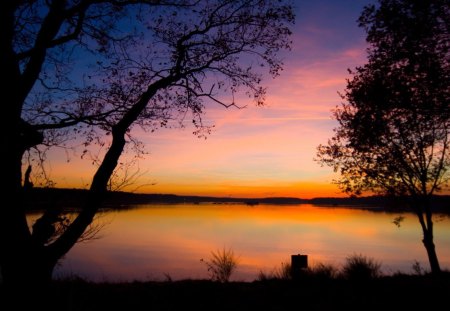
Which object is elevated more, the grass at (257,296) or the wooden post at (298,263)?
the wooden post at (298,263)

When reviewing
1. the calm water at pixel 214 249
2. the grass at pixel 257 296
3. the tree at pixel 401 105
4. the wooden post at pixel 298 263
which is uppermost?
the tree at pixel 401 105

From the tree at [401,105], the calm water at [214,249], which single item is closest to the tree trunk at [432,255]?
the tree at [401,105]

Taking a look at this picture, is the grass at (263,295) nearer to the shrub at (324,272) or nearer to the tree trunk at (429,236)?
the shrub at (324,272)

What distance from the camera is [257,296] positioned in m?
12.3

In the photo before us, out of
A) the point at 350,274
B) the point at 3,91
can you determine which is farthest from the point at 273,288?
the point at 3,91

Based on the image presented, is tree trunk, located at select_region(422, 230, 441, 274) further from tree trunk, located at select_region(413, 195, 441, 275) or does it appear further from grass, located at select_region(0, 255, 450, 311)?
grass, located at select_region(0, 255, 450, 311)

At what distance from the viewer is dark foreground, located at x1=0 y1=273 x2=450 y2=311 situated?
1101 centimetres

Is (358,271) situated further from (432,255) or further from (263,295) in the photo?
(263,295)

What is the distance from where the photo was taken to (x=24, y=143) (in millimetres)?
8281

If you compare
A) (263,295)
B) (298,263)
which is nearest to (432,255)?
(298,263)

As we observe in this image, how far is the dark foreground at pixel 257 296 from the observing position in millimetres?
11008

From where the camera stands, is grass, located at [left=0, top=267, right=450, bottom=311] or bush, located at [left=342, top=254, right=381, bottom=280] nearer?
grass, located at [left=0, top=267, right=450, bottom=311]

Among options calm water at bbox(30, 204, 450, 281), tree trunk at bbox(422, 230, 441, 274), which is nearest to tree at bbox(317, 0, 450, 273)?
tree trunk at bbox(422, 230, 441, 274)

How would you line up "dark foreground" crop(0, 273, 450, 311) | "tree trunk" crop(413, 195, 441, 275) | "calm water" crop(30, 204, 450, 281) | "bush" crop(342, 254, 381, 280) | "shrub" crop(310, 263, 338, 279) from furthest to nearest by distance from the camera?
"calm water" crop(30, 204, 450, 281)
"tree trunk" crop(413, 195, 441, 275)
"bush" crop(342, 254, 381, 280)
"shrub" crop(310, 263, 338, 279)
"dark foreground" crop(0, 273, 450, 311)
